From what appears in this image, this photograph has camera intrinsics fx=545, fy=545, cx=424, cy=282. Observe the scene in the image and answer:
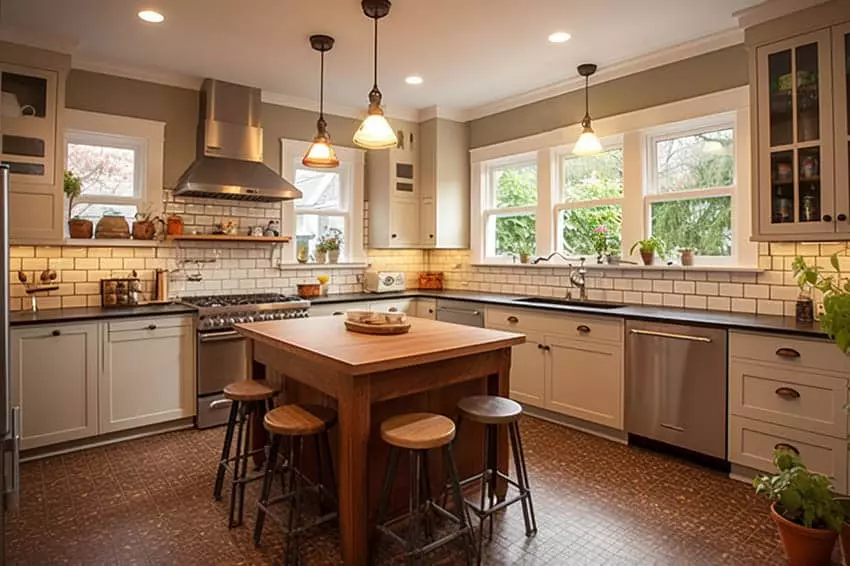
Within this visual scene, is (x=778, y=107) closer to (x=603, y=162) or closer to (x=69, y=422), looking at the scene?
(x=603, y=162)

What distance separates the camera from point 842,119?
2943 millimetres

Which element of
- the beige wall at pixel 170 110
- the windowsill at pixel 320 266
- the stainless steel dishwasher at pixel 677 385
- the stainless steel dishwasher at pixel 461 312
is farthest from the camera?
the windowsill at pixel 320 266

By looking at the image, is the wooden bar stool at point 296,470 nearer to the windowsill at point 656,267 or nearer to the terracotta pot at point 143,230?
the terracotta pot at point 143,230

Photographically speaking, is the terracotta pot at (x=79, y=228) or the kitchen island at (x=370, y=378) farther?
the terracotta pot at (x=79, y=228)

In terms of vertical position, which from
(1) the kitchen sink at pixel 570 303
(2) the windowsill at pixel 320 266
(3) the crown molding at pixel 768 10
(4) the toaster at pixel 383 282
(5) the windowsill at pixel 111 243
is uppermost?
(3) the crown molding at pixel 768 10

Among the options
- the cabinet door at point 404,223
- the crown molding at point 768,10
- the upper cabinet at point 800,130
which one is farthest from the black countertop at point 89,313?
the crown molding at point 768,10

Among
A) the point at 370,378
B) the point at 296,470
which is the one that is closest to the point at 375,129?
the point at 370,378

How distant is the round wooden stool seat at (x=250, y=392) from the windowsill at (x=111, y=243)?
1.99m

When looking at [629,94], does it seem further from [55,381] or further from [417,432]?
[55,381]

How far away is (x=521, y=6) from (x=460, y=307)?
249 centimetres

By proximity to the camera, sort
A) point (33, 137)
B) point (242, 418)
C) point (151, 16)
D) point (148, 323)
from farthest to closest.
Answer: point (148, 323)
point (33, 137)
point (151, 16)
point (242, 418)

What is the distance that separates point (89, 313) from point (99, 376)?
43 centimetres

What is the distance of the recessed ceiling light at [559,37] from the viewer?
11.8ft

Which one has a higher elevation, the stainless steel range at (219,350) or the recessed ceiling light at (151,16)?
the recessed ceiling light at (151,16)
